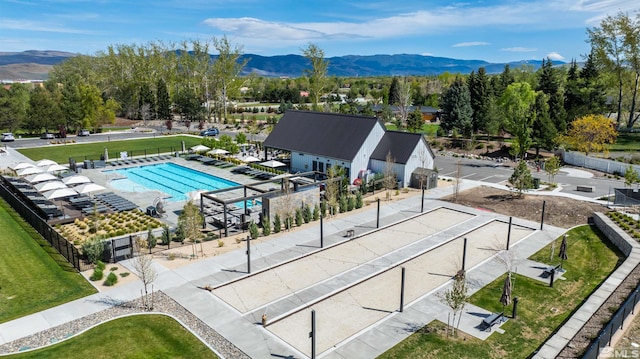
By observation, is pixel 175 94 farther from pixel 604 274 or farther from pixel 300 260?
pixel 604 274

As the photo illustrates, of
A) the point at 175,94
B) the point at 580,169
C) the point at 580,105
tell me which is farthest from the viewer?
the point at 175,94

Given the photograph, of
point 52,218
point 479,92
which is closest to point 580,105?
point 479,92

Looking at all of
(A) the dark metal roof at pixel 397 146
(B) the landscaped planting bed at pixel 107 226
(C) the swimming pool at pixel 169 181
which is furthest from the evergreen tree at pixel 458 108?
(B) the landscaped planting bed at pixel 107 226

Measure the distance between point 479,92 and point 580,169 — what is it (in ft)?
83.6

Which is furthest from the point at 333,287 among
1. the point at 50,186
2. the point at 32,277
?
the point at 50,186

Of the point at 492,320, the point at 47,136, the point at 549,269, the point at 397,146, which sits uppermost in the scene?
the point at 397,146

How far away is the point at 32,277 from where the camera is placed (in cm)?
2127

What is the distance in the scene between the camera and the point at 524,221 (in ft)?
99.8

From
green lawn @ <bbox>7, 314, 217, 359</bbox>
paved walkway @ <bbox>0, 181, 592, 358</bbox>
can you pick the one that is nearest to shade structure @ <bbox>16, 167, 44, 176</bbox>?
paved walkway @ <bbox>0, 181, 592, 358</bbox>

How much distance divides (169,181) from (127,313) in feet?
89.1

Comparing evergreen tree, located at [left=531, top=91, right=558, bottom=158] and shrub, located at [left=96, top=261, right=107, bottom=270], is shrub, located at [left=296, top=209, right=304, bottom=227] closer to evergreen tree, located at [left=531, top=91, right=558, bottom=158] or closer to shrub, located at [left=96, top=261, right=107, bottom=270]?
shrub, located at [left=96, top=261, right=107, bottom=270]

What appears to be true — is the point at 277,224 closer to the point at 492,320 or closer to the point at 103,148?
the point at 492,320

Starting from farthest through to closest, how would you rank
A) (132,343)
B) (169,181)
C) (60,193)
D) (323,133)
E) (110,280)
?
(323,133) < (169,181) < (60,193) < (110,280) < (132,343)

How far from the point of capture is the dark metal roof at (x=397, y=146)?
39500 mm
